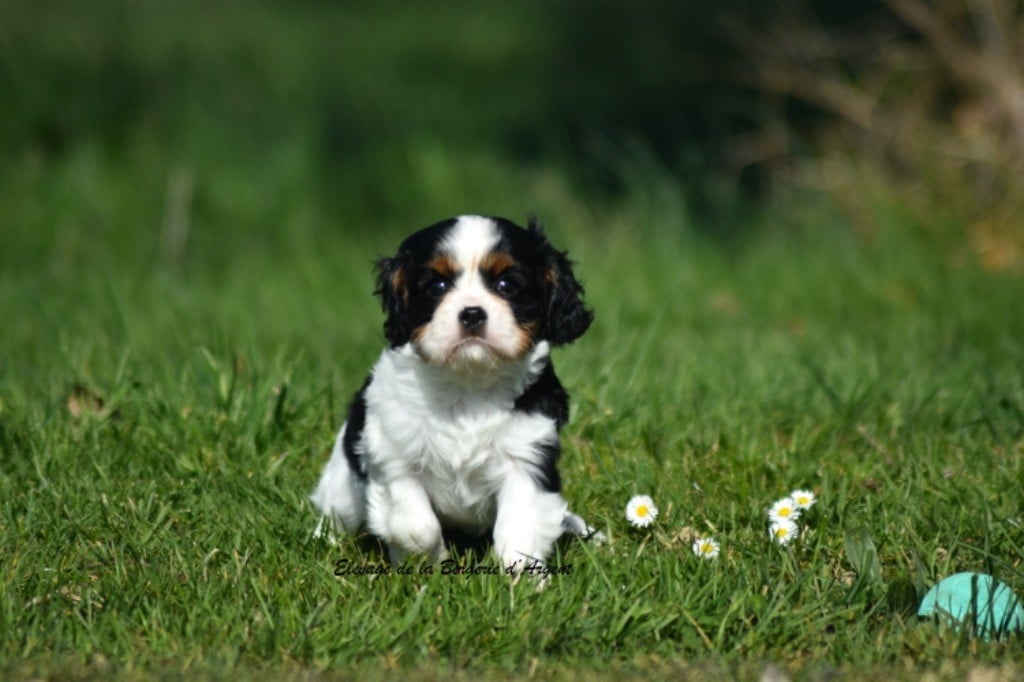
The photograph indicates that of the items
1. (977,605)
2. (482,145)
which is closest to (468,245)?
(977,605)

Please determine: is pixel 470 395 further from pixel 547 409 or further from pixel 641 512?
pixel 641 512

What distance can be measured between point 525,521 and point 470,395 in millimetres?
423

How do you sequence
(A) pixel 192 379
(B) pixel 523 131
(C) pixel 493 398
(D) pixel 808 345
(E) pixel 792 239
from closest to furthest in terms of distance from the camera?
(C) pixel 493 398 → (A) pixel 192 379 → (D) pixel 808 345 → (E) pixel 792 239 → (B) pixel 523 131

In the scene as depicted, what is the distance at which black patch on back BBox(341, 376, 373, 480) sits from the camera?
4.29 m

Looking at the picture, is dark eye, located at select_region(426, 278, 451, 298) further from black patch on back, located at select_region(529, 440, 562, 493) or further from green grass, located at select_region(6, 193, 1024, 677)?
green grass, located at select_region(6, 193, 1024, 677)

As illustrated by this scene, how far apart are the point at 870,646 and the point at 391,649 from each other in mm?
1272

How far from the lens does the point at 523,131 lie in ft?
36.1

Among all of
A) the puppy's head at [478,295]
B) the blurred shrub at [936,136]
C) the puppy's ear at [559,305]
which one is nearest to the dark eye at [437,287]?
the puppy's head at [478,295]

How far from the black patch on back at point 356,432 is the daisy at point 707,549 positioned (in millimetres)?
1033

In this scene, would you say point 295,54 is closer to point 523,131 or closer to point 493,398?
point 523,131

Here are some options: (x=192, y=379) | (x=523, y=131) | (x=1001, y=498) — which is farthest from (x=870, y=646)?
(x=523, y=131)

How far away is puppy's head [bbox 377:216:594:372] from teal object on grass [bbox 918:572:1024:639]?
4.25ft

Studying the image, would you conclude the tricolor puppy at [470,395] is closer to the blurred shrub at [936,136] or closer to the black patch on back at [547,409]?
the black patch on back at [547,409]

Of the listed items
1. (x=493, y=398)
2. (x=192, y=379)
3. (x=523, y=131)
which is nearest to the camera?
(x=493, y=398)
